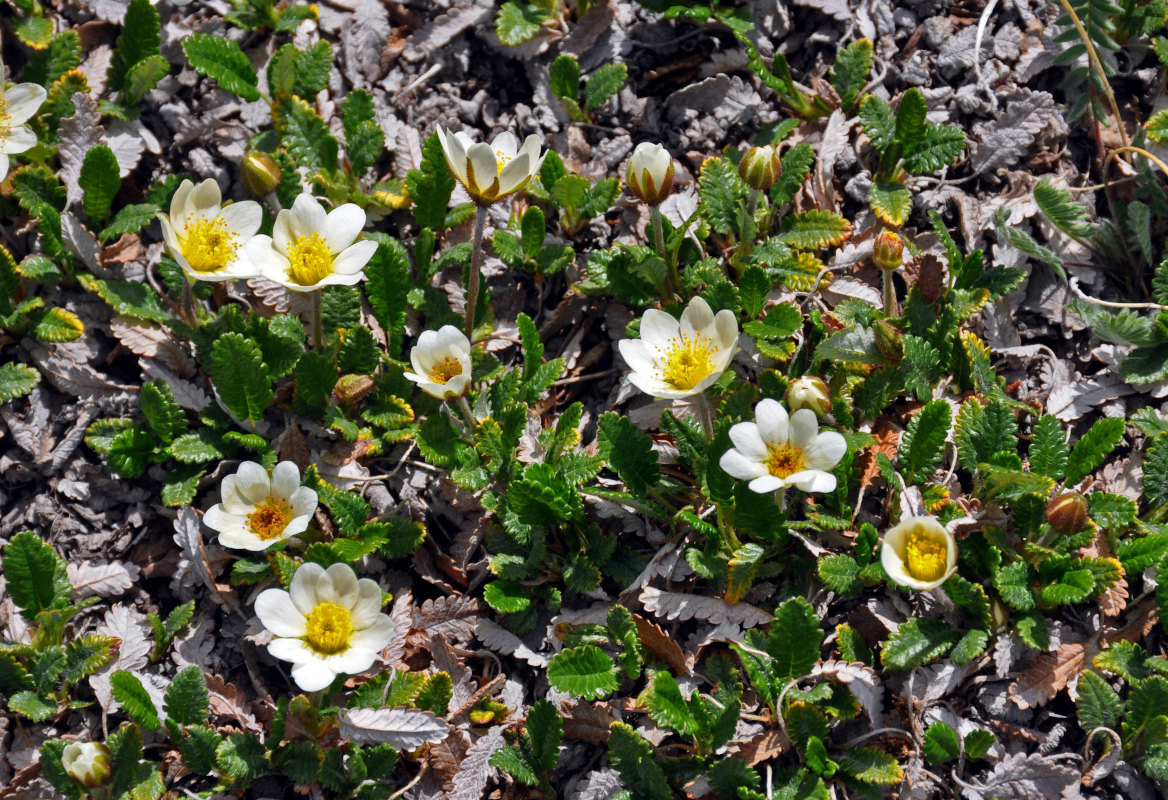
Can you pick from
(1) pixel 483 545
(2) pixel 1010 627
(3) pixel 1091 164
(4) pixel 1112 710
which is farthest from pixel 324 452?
(3) pixel 1091 164

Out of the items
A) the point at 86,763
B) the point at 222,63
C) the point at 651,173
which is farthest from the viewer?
the point at 222,63

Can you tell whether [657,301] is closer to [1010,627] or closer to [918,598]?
[918,598]

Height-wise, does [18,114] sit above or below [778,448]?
above

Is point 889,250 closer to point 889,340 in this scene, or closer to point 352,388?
point 889,340

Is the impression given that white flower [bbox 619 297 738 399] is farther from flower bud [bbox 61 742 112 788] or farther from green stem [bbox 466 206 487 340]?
flower bud [bbox 61 742 112 788]

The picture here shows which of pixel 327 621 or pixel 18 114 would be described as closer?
pixel 327 621

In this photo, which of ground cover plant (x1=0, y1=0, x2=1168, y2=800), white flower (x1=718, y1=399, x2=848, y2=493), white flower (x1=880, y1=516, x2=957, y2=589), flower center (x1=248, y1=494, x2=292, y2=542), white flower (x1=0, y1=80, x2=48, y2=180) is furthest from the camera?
white flower (x1=0, y1=80, x2=48, y2=180)

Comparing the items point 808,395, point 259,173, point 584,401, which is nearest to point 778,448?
point 808,395

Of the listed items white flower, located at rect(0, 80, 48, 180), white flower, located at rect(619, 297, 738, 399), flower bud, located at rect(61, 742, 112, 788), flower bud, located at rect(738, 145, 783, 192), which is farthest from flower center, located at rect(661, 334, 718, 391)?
white flower, located at rect(0, 80, 48, 180)
